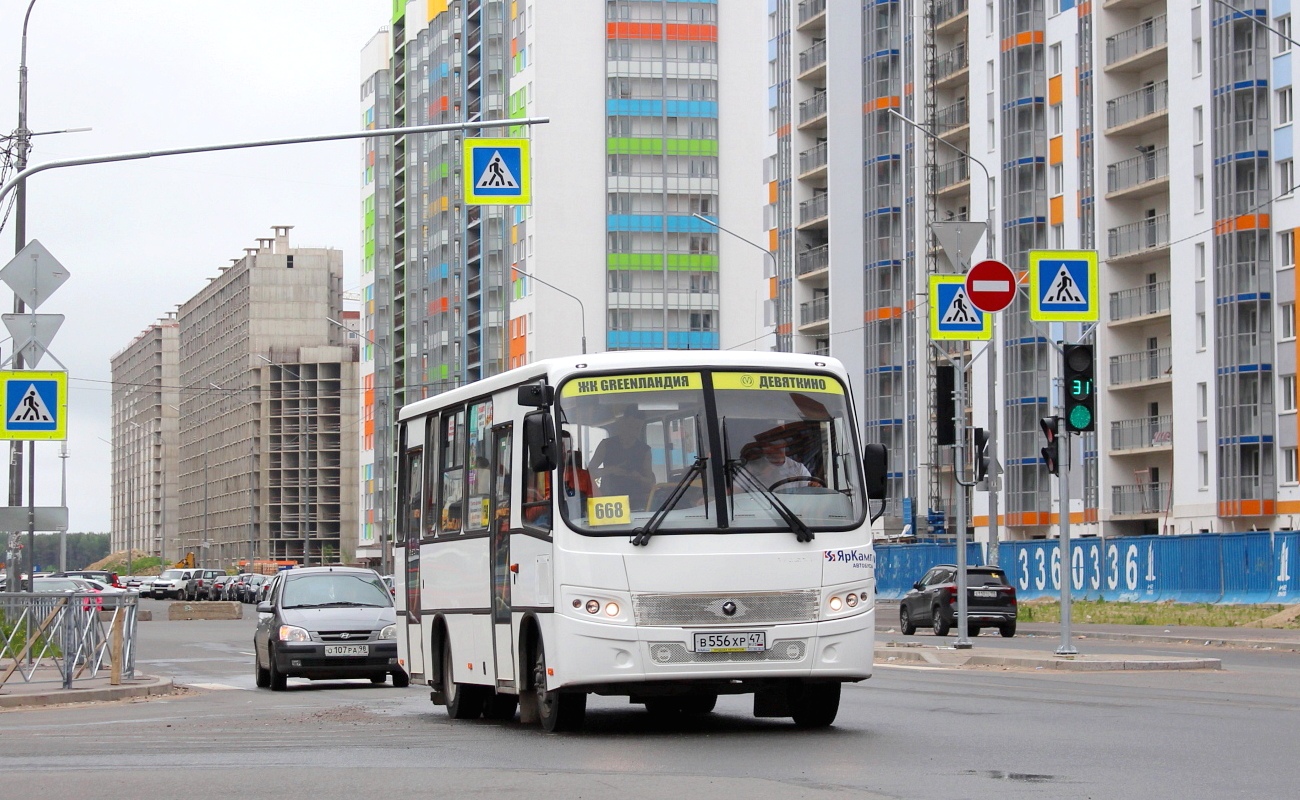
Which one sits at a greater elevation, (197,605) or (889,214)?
(889,214)

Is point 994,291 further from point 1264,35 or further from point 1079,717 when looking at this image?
point 1264,35

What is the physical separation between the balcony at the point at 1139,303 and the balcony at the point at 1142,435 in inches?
137

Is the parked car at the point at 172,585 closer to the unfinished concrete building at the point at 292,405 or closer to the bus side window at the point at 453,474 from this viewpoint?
the unfinished concrete building at the point at 292,405

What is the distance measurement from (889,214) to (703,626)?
73.2 metres

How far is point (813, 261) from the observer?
302 ft

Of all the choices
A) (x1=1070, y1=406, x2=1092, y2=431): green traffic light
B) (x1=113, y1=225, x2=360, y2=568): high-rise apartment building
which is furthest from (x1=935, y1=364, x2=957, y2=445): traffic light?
(x1=113, y1=225, x2=360, y2=568): high-rise apartment building

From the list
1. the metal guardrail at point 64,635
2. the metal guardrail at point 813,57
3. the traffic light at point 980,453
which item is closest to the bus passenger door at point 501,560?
the metal guardrail at point 64,635

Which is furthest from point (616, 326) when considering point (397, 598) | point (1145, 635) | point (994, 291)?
point (397, 598)

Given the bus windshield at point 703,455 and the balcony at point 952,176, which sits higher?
the balcony at point 952,176

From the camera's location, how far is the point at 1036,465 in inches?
2899

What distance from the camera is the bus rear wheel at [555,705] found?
50.2 ft

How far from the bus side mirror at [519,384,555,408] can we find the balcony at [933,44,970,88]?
225 ft

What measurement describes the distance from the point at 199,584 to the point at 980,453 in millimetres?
88362

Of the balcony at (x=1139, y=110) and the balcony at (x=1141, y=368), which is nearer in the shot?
the balcony at (x=1139, y=110)
